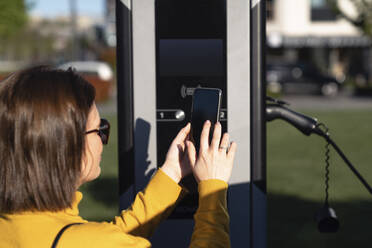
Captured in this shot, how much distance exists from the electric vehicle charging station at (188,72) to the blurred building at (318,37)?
33.3 m

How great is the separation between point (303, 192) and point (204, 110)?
14.7ft

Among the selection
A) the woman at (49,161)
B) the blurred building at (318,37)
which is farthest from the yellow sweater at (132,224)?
the blurred building at (318,37)

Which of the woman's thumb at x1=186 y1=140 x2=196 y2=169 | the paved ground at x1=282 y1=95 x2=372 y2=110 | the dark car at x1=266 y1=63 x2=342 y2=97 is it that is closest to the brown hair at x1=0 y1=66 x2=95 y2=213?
the woman's thumb at x1=186 y1=140 x2=196 y2=169

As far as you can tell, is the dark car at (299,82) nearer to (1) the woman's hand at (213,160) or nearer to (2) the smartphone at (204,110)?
(2) the smartphone at (204,110)

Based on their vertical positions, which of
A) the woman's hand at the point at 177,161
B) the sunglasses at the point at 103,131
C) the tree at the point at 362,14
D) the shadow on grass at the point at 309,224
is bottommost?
the shadow on grass at the point at 309,224

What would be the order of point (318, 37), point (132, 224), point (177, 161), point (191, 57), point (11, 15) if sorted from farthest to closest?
point (318, 37) < point (11, 15) < point (191, 57) < point (132, 224) < point (177, 161)

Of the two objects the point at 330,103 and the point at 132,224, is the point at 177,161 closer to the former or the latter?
the point at 132,224

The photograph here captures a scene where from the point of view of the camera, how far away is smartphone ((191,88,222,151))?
2.04 m

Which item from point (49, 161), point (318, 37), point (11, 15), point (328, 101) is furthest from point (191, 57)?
point (318, 37)

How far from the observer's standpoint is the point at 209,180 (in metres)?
1.74

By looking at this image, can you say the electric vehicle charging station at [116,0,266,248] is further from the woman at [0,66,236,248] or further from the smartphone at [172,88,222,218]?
the woman at [0,66,236,248]

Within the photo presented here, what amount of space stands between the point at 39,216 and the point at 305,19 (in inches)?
1450

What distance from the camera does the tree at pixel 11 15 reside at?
83.4 feet

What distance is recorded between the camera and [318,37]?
37000 millimetres
